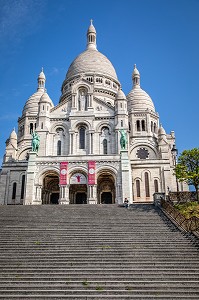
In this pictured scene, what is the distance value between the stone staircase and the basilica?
1211 cm

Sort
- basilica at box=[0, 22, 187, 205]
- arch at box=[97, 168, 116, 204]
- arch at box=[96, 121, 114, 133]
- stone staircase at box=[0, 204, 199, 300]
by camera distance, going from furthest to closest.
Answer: arch at box=[96, 121, 114, 133] → arch at box=[97, 168, 116, 204] → basilica at box=[0, 22, 187, 205] → stone staircase at box=[0, 204, 199, 300]

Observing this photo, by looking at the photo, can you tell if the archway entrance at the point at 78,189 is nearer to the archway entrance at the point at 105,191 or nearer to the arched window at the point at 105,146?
the archway entrance at the point at 105,191

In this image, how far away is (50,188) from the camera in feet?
131

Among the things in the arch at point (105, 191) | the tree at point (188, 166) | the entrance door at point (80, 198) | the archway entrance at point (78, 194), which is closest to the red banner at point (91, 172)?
the archway entrance at point (78, 194)

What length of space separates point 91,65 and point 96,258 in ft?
156

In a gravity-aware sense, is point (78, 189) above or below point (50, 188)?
below

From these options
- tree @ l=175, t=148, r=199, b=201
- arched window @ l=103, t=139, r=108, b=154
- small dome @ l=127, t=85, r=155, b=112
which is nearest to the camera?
tree @ l=175, t=148, r=199, b=201

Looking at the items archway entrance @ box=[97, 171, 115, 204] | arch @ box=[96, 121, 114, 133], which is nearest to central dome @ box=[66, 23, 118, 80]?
arch @ box=[96, 121, 114, 133]

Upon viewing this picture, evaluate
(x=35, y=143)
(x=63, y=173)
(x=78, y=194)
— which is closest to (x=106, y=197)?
(x=78, y=194)

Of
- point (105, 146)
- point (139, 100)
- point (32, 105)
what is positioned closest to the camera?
point (105, 146)

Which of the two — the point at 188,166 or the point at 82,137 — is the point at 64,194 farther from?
the point at 188,166

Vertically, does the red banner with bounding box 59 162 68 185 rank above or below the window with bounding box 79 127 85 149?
below

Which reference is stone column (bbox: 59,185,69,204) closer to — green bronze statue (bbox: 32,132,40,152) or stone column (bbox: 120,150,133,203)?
green bronze statue (bbox: 32,132,40,152)

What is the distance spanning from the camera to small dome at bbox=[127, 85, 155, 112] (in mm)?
52062
